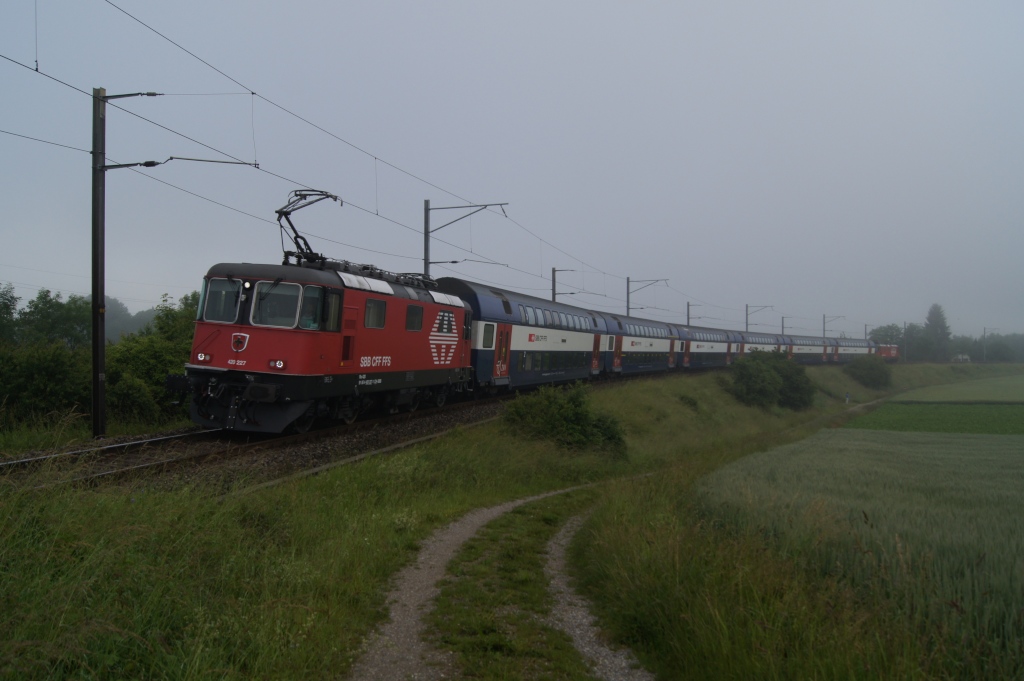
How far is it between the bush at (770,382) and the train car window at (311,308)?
31150 millimetres

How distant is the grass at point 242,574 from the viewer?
407 centimetres

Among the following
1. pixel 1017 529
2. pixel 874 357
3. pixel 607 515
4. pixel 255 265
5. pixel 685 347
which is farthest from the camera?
pixel 874 357

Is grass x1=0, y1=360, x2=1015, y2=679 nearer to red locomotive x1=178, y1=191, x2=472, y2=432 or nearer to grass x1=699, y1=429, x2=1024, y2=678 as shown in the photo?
grass x1=699, y1=429, x2=1024, y2=678

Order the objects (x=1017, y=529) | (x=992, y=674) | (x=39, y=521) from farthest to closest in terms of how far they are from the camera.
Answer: (x=1017, y=529) < (x=39, y=521) < (x=992, y=674)

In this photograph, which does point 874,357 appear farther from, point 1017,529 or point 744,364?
point 1017,529

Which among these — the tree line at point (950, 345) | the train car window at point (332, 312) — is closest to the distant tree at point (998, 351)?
the tree line at point (950, 345)

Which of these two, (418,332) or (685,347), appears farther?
(685,347)

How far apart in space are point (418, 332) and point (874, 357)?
194ft

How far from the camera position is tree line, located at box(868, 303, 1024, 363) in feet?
279

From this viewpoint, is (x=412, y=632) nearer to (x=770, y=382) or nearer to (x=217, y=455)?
(x=217, y=455)

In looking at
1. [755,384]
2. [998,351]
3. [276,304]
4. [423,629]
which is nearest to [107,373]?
[276,304]

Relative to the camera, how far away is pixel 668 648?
540 cm

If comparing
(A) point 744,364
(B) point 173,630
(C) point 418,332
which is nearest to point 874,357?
(A) point 744,364

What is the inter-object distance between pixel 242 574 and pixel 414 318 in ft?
37.5
